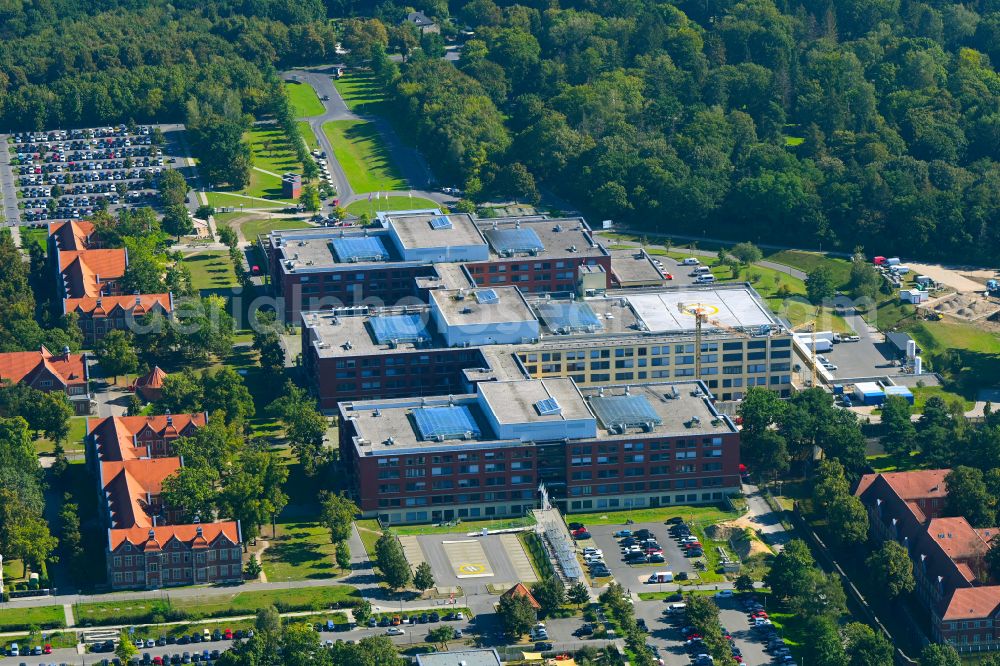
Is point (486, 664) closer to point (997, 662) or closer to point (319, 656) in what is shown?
point (319, 656)

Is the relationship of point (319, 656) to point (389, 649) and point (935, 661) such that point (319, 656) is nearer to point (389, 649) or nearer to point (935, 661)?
point (389, 649)

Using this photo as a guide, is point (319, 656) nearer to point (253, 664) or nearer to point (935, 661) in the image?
point (253, 664)

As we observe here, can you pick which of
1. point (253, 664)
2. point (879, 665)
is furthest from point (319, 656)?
point (879, 665)

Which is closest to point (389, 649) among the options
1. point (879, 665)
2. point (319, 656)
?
point (319, 656)

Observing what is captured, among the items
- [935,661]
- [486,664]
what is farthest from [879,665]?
[486,664]

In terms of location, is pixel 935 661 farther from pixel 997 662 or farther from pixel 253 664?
pixel 253 664
